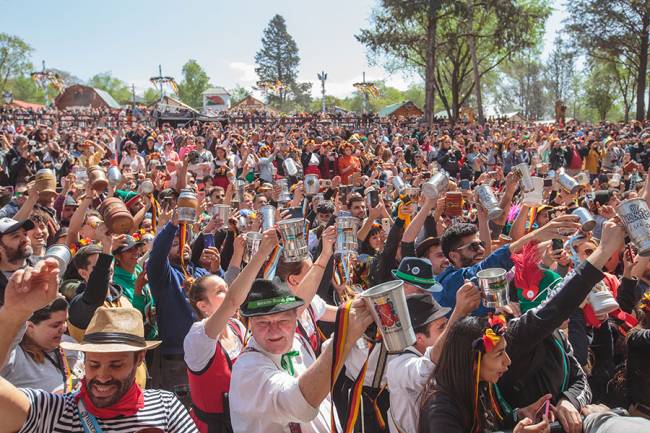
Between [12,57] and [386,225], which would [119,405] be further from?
[12,57]

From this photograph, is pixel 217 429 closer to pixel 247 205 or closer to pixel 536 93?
pixel 247 205

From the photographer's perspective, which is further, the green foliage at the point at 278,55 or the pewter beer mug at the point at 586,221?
the green foliage at the point at 278,55

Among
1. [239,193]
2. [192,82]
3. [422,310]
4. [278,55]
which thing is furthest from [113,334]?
[192,82]

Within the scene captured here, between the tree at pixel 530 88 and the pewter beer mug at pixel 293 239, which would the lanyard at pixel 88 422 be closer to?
the pewter beer mug at pixel 293 239

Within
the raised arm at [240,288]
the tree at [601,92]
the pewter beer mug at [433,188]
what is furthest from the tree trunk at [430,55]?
the tree at [601,92]

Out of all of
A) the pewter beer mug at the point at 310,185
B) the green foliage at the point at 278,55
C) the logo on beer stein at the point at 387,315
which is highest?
the green foliage at the point at 278,55

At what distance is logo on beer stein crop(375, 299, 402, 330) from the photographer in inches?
79.8

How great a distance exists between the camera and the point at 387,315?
6.71 ft

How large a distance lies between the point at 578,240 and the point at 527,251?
0.87 meters

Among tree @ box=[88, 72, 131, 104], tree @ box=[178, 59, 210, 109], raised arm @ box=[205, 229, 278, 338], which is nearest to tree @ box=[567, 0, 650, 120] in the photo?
raised arm @ box=[205, 229, 278, 338]

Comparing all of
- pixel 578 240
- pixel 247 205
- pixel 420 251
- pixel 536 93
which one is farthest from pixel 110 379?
pixel 536 93

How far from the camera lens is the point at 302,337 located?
11.2ft

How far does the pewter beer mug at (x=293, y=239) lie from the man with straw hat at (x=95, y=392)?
105 centimetres

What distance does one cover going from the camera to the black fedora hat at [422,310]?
306cm
